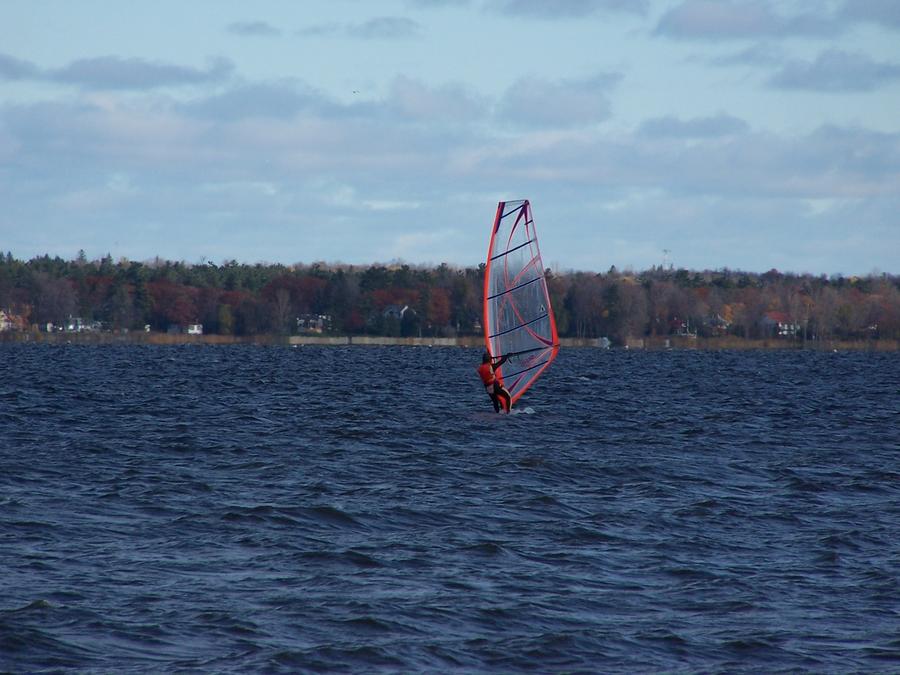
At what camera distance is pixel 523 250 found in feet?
102

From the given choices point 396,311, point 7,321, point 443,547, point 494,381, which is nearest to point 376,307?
point 396,311

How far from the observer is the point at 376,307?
171500 mm

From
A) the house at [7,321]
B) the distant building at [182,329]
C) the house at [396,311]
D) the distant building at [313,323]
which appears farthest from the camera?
the distant building at [313,323]

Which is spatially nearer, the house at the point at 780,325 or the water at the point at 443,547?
the water at the point at 443,547

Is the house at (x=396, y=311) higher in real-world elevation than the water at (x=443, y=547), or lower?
higher

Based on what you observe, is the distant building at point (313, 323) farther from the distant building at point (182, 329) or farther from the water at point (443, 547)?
the water at point (443, 547)

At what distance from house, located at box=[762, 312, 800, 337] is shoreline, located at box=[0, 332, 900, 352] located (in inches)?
410

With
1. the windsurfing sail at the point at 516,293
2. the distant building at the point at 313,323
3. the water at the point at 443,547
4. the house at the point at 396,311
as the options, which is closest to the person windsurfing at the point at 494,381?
the windsurfing sail at the point at 516,293

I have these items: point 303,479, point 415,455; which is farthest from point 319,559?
point 415,455

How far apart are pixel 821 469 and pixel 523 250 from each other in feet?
34.1

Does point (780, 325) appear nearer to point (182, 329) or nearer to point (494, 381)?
point (182, 329)

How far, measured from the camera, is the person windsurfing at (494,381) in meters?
30.9

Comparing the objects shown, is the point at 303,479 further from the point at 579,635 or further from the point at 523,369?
the point at 523,369

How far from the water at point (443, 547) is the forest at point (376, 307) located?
442 ft
